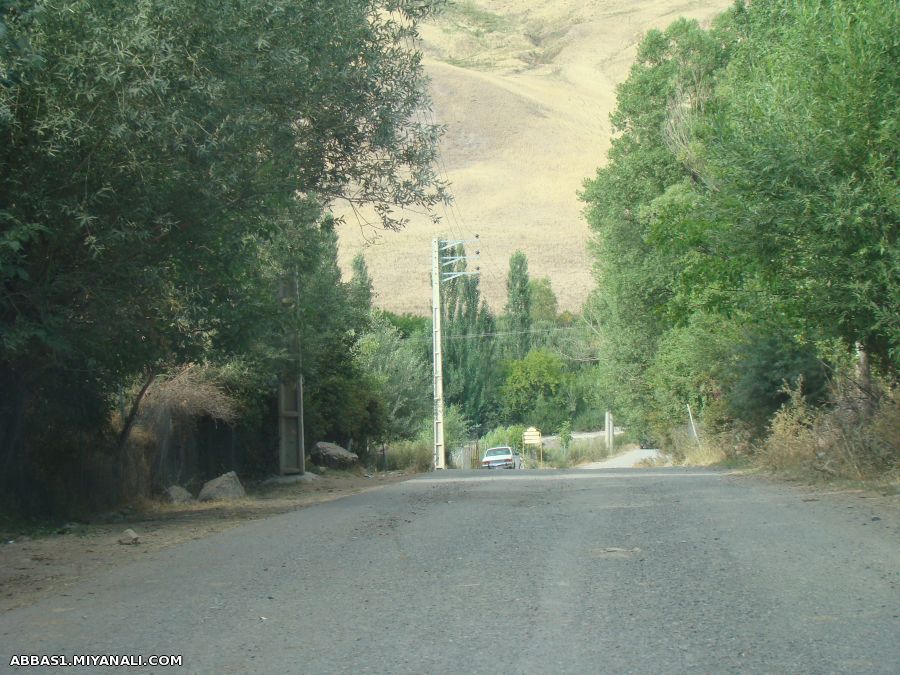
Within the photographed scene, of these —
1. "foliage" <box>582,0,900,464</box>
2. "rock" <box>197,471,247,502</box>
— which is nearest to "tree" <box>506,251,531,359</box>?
"foliage" <box>582,0,900,464</box>

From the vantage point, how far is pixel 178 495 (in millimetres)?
20484

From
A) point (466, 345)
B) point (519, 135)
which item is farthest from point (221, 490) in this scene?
point (519, 135)

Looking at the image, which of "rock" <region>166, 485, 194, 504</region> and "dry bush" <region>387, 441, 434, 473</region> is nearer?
"rock" <region>166, 485, 194, 504</region>

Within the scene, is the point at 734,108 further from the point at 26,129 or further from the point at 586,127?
the point at 586,127

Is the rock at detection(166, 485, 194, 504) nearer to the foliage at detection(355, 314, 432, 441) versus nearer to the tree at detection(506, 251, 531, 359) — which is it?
the foliage at detection(355, 314, 432, 441)

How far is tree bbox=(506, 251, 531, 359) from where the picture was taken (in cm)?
8138

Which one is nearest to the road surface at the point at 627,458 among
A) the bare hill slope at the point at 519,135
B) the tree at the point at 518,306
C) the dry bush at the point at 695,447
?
the dry bush at the point at 695,447

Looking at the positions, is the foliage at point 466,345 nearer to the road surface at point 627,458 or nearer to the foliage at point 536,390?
the foliage at point 536,390

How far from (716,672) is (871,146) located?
1150 cm

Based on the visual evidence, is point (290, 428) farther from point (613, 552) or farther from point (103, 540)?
point (613, 552)

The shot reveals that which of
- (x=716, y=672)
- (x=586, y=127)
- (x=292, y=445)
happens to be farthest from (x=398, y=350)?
(x=586, y=127)

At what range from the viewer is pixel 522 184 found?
14125 cm

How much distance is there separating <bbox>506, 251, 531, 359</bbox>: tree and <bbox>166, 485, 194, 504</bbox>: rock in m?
61.4

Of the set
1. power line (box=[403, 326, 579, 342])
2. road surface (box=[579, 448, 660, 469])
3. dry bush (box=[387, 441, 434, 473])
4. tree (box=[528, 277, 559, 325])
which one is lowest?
road surface (box=[579, 448, 660, 469])
